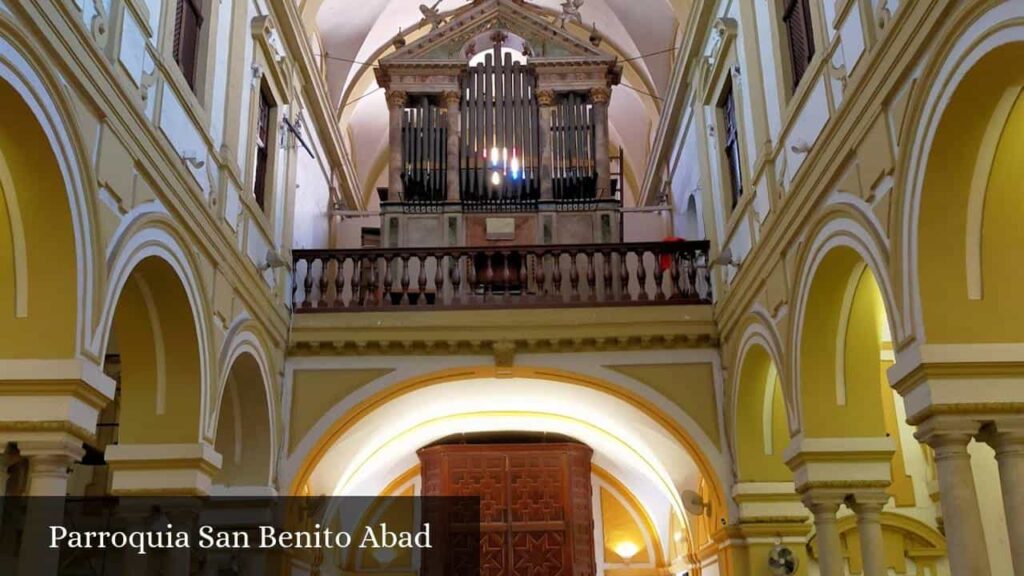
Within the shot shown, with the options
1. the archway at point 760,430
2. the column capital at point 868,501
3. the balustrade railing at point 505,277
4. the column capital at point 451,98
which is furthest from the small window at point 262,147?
the column capital at point 868,501

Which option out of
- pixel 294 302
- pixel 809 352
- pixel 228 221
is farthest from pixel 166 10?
pixel 809 352

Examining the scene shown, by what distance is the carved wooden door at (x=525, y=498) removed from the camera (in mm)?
15633

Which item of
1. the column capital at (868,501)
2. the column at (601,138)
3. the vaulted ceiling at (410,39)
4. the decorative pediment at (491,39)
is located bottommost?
the column capital at (868,501)

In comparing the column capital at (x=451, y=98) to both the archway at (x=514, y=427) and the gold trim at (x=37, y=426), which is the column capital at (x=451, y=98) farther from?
the gold trim at (x=37, y=426)

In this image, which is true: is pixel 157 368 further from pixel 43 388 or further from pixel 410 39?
pixel 410 39

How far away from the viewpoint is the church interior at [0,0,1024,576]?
19.4ft

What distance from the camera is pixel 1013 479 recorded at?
18.3ft

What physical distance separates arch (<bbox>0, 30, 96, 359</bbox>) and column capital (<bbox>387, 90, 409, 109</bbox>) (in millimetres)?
9025

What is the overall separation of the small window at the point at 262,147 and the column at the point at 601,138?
4.71 meters

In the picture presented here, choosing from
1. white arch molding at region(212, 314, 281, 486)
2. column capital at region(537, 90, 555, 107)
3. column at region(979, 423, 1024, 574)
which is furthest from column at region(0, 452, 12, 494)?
column capital at region(537, 90, 555, 107)

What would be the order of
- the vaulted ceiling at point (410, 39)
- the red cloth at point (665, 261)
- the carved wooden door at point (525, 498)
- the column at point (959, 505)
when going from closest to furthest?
the column at point (959, 505)
the red cloth at point (665, 261)
the carved wooden door at point (525, 498)
the vaulted ceiling at point (410, 39)

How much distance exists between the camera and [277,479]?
11023 millimetres

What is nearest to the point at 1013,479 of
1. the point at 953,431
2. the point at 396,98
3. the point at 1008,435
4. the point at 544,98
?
the point at 1008,435

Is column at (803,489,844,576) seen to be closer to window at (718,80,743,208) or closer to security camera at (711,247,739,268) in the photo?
security camera at (711,247,739,268)
